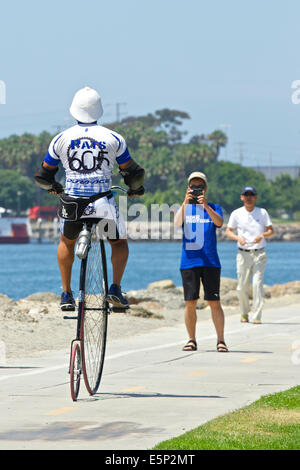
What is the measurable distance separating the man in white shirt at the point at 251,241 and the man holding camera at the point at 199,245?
3.97 meters

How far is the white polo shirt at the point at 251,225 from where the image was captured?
642 inches

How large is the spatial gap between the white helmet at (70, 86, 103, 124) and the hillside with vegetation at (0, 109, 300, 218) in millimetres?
128671

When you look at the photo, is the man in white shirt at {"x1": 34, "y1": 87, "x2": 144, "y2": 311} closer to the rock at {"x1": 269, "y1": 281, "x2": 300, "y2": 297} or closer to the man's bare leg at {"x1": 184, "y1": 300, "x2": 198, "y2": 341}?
the man's bare leg at {"x1": 184, "y1": 300, "x2": 198, "y2": 341}

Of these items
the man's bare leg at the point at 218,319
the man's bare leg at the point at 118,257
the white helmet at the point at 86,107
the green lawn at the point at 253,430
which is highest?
the white helmet at the point at 86,107

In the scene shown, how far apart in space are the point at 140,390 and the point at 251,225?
7438mm

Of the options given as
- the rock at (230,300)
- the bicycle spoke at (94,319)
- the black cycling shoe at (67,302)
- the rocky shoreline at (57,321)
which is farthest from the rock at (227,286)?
the black cycling shoe at (67,302)

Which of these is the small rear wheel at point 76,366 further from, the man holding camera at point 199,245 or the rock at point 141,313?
the rock at point 141,313

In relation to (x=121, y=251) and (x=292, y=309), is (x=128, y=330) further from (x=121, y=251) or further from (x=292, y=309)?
(x=121, y=251)

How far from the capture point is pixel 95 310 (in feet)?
28.9

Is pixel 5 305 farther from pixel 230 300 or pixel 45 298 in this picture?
pixel 230 300

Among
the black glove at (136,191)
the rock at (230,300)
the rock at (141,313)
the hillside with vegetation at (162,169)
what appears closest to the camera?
the black glove at (136,191)

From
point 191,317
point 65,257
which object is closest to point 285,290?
point 191,317

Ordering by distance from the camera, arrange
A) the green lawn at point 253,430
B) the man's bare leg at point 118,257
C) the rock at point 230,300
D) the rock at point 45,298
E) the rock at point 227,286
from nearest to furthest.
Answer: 1. the green lawn at point 253,430
2. the man's bare leg at point 118,257
3. the rock at point 230,300
4. the rock at point 45,298
5. the rock at point 227,286

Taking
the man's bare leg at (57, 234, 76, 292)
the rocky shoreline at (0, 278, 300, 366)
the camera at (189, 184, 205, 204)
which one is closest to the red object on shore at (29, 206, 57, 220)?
the rocky shoreline at (0, 278, 300, 366)
